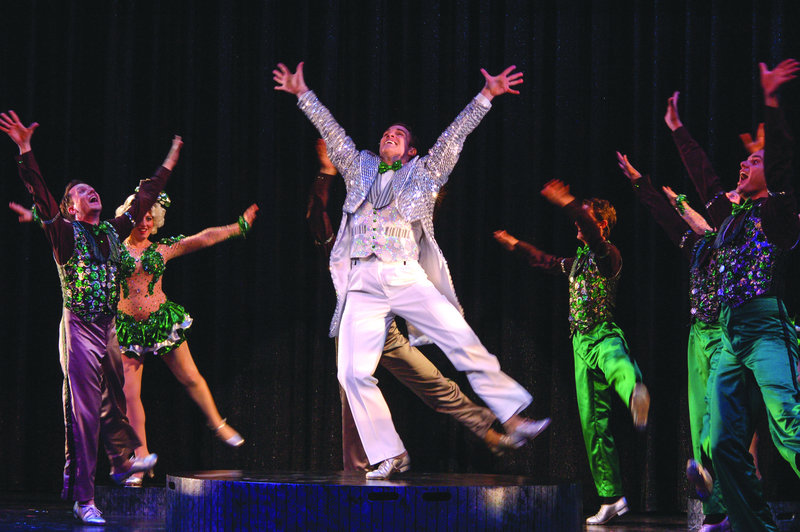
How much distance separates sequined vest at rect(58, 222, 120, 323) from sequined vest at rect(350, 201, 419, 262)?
126cm

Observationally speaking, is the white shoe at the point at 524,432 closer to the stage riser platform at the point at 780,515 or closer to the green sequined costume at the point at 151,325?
the stage riser platform at the point at 780,515

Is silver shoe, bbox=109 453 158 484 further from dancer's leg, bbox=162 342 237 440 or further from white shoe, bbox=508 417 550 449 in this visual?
white shoe, bbox=508 417 550 449

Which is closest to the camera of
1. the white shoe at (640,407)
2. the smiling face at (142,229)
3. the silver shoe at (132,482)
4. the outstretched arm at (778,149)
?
the outstretched arm at (778,149)

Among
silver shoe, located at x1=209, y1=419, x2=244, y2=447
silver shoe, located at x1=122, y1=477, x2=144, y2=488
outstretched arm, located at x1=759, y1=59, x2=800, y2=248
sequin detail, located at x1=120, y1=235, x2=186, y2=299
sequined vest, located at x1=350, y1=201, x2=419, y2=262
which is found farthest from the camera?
silver shoe, located at x1=209, y1=419, x2=244, y2=447

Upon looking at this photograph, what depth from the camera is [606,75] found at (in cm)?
546

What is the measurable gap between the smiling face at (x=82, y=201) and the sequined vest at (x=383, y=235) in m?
1.41

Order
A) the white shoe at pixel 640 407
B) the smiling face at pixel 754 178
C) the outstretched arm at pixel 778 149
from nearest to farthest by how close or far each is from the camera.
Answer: the outstretched arm at pixel 778 149, the smiling face at pixel 754 178, the white shoe at pixel 640 407

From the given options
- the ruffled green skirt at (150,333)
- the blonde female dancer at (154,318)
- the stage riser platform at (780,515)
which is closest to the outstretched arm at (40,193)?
the blonde female dancer at (154,318)

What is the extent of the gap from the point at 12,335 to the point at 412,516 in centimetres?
383

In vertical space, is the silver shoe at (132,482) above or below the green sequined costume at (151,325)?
below

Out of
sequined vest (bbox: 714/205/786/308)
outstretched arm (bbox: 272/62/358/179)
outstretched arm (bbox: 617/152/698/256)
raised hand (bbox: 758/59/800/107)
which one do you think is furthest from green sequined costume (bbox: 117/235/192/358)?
raised hand (bbox: 758/59/800/107)

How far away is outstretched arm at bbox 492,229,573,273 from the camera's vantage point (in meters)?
5.03

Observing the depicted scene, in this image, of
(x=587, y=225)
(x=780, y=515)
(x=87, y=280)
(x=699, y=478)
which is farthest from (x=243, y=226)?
(x=780, y=515)

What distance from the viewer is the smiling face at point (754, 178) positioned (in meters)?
3.47
